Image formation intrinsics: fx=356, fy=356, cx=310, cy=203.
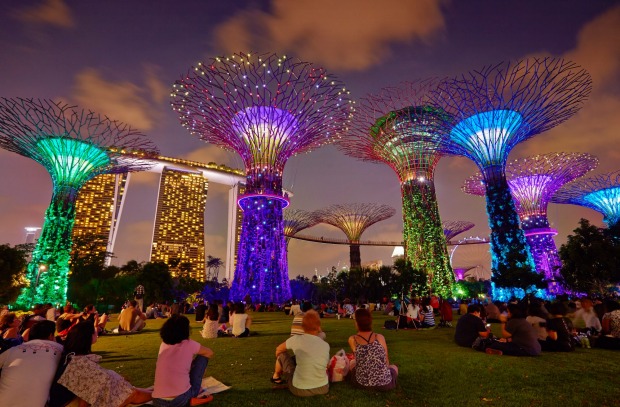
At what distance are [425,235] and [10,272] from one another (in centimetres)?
3658

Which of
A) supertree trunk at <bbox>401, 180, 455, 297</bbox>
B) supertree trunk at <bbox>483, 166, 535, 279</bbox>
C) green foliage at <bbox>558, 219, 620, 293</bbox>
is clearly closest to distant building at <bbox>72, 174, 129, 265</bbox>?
supertree trunk at <bbox>401, 180, 455, 297</bbox>

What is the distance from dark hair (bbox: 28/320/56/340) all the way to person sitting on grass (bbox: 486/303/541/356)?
28.3ft

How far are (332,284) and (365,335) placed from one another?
58445 millimetres

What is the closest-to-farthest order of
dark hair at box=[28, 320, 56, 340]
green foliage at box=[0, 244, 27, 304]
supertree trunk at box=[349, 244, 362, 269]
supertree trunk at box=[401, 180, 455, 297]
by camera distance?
→ 1. dark hair at box=[28, 320, 56, 340]
2. green foliage at box=[0, 244, 27, 304]
3. supertree trunk at box=[401, 180, 455, 297]
4. supertree trunk at box=[349, 244, 362, 269]

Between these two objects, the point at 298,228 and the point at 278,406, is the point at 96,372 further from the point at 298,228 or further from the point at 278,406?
the point at 298,228

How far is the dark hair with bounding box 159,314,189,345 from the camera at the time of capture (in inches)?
185

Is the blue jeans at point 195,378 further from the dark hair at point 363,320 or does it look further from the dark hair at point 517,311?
the dark hair at point 517,311

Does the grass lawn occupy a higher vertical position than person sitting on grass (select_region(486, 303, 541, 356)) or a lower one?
lower

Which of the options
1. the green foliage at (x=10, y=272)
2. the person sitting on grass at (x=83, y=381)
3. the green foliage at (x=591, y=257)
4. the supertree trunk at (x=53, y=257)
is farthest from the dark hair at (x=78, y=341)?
the green foliage at (x=591, y=257)

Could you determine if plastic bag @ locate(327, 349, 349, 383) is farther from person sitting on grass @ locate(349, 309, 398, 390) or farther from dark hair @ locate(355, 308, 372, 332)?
dark hair @ locate(355, 308, 372, 332)

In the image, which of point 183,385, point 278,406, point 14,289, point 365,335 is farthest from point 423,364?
point 14,289

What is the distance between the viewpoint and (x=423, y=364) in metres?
7.53

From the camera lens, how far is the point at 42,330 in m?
4.50

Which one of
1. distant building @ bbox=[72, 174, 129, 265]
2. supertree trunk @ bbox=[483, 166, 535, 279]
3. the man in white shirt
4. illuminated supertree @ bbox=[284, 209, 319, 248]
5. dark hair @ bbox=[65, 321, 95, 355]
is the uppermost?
distant building @ bbox=[72, 174, 129, 265]
